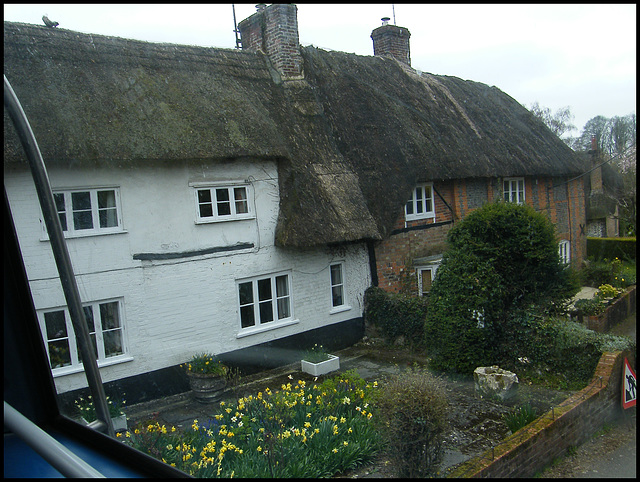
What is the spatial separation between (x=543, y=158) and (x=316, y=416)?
12606 mm

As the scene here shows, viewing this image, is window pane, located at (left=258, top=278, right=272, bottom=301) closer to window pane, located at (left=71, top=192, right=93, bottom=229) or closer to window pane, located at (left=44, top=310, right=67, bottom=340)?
window pane, located at (left=71, top=192, right=93, bottom=229)

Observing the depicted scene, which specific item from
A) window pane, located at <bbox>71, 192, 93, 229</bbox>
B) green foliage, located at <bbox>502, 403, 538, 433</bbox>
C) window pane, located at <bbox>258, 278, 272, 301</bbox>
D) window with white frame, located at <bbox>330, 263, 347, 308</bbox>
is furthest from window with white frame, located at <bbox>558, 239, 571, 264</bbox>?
window pane, located at <bbox>71, 192, 93, 229</bbox>

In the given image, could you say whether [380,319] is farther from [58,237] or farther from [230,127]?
[58,237]

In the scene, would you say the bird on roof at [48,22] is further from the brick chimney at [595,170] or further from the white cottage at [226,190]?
the brick chimney at [595,170]

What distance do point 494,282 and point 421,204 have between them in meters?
4.87

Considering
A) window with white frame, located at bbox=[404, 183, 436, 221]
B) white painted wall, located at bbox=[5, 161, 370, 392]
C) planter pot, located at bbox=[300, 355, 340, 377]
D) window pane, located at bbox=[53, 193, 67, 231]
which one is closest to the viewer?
window pane, located at bbox=[53, 193, 67, 231]

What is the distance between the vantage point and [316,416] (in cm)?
520

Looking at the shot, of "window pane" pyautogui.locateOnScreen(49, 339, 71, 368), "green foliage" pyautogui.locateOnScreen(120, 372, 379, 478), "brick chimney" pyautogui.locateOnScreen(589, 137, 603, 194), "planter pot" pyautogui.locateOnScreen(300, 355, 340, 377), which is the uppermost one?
"brick chimney" pyautogui.locateOnScreen(589, 137, 603, 194)

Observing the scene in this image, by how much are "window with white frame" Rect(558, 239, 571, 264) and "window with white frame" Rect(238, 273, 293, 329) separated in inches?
188

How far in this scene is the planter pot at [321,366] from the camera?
8.74m

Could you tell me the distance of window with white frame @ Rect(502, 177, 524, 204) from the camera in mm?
14031

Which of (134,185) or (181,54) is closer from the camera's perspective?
(134,185)

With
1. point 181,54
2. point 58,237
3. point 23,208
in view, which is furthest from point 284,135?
point 58,237

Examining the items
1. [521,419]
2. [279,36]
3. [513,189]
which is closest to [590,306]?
[521,419]
